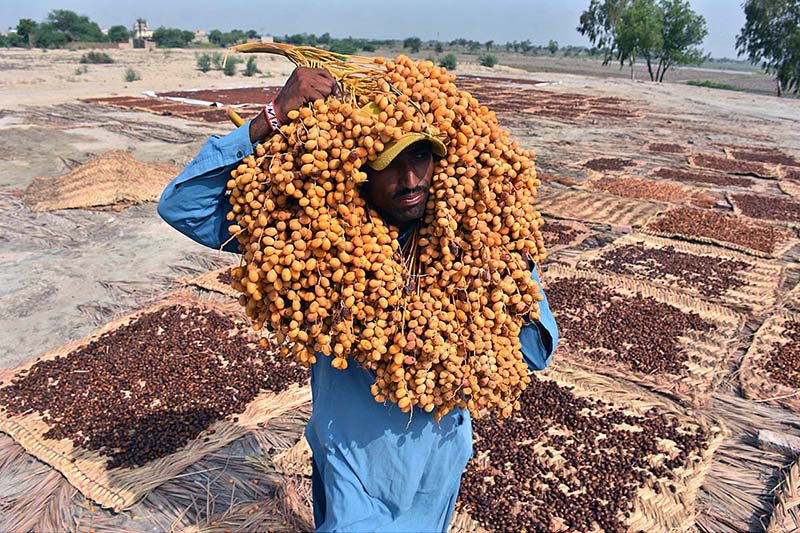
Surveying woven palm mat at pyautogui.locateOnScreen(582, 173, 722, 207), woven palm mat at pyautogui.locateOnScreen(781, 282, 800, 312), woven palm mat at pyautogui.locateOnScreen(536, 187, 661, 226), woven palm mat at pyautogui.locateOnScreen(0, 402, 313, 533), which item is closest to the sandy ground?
woven palm mat at pyautogui.locateOnScreen(582, 173, 722, 207)

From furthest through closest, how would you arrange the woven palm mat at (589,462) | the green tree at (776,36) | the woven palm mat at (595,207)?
the green tree at (776,36) < the woven palm mat at (595,207) < the woven palm mat at (589,462)

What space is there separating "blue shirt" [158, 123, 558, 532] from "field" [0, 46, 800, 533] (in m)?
1.43

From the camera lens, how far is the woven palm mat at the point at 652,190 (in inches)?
361

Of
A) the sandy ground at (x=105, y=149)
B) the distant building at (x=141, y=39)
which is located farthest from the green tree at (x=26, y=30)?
the sandy ground at (x=105, y=149)

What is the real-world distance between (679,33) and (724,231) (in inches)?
1562

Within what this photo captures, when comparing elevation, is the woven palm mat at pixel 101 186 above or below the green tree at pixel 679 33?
below

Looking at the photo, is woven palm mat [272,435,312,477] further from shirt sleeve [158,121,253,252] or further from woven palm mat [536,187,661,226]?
woven palm mat [536,187,661,226]

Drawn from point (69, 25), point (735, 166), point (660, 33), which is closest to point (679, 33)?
point (660, 33)

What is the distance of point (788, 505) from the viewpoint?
325 cm

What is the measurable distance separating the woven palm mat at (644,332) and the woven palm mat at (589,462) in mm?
309

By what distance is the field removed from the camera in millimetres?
3277

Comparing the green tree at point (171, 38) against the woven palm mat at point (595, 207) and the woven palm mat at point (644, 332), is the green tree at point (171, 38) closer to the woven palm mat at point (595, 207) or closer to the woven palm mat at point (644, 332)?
the woven palm mat at point (595, 207)

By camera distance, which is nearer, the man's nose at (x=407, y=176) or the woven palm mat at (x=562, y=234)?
the man's nose at (x=407, y=176)

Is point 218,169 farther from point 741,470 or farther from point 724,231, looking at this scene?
point 724,231
